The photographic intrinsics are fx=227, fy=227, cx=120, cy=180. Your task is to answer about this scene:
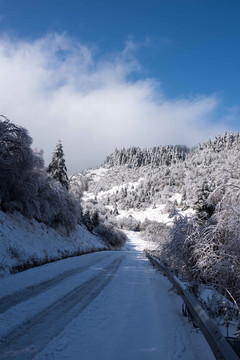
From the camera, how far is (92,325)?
4336 millimetres

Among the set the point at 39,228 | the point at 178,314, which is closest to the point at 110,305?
the point at 178,314

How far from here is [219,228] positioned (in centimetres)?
696

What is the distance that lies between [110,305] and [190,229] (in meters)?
4.70

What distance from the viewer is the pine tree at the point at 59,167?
1183 inches

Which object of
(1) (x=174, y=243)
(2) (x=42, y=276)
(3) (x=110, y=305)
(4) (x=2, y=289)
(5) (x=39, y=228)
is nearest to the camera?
(3) (x=110, y=305)

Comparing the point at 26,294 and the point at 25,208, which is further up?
the point at 25,208

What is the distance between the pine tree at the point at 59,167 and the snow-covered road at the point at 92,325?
2354 centimetres

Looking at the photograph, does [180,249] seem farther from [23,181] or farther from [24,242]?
[23,181]

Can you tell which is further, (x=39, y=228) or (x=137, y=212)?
(x=137, y=212)

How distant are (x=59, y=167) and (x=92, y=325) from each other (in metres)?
27.4

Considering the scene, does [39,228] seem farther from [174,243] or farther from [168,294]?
[168,294]

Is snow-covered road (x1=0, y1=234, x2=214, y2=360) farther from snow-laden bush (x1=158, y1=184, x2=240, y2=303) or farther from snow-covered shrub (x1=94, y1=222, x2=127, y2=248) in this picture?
snow-covered shrub (x1=94, y1=222, x2=127, y2=248)

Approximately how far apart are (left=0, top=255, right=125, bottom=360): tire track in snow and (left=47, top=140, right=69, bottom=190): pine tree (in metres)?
24.7

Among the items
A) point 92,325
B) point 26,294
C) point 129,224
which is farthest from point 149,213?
point 92,325
